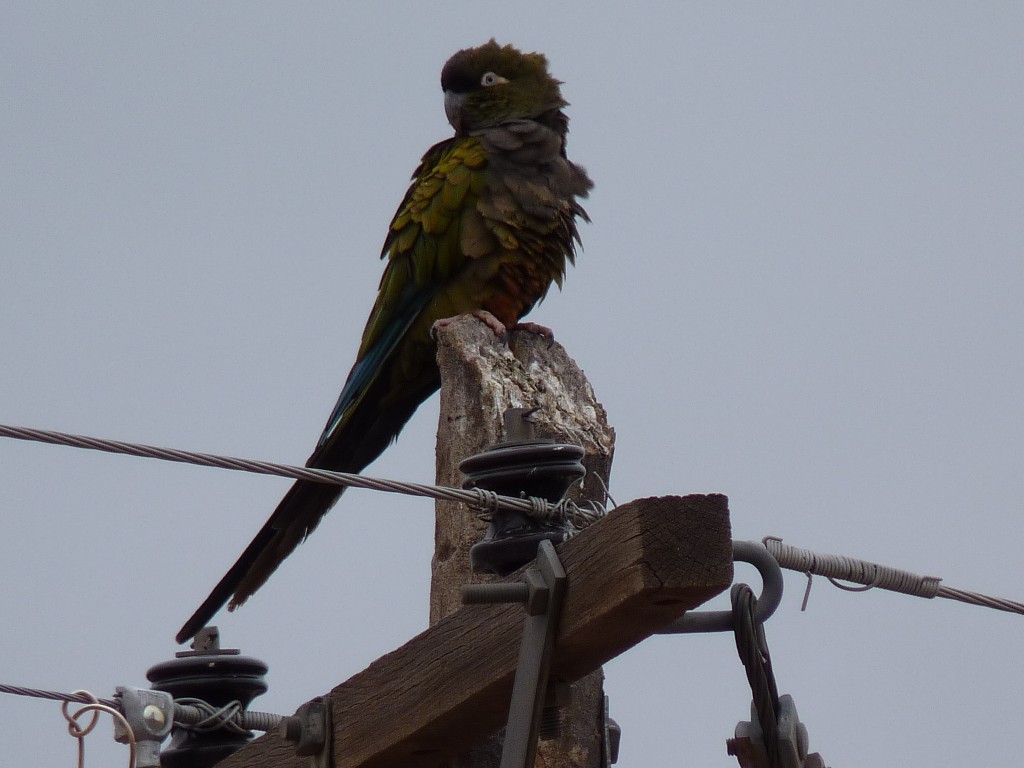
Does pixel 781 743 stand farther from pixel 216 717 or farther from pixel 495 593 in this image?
pixel 216 717

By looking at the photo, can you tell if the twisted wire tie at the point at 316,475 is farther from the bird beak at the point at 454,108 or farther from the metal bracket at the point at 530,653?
the bird beak at the point at 454,108

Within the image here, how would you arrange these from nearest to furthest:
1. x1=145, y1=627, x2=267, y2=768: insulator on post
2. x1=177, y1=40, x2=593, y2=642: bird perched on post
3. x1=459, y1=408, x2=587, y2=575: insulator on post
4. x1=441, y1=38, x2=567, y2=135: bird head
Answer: x1=459, y1=408, x2=587, y2=575: insulator on post < x1=145, y1=627, x2=267, y2=768: insulator on post < x1=177, y1=40, x2=593, y2=642: bird perched on post < x1=441, y1=38, x2=567, y2=135: bird head

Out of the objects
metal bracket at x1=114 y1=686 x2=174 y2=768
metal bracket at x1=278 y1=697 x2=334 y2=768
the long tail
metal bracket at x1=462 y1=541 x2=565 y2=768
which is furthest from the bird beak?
metal bracket at x1=462 y1=541 x2=565 y2=768

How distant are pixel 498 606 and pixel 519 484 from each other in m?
0.28

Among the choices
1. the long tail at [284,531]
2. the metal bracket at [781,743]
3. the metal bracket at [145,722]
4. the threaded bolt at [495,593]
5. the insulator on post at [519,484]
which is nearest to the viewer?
the metal bracket at [781,743]

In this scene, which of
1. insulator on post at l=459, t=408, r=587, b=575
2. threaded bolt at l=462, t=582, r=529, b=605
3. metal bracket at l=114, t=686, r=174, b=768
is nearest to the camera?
threaded bolt at l=462, t=582, r=529, b=605

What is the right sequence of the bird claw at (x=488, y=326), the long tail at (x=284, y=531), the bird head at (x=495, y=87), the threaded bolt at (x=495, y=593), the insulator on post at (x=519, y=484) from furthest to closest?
the bird head at (x=495, y=87) < the long tail at (x=284, y=531) < the bird claw at (x=488, y=326) < the insulator on post at (x=519, y=484) < the threaded bolt at (x=495, y=593)

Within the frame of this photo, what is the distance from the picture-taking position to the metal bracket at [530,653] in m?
1.53

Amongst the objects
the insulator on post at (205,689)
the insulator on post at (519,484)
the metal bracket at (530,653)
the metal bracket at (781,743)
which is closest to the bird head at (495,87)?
the insulator on post at (205,689)

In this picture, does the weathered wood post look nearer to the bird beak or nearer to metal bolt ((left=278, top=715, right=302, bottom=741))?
metal bolt ((left=278, top=715, right=302, bottom=741))

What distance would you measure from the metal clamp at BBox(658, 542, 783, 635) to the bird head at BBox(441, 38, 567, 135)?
313 cm

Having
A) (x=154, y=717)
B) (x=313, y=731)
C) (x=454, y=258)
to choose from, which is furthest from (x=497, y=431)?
(x=454, y=258)

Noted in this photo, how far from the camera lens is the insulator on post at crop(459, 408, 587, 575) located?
1.90 m

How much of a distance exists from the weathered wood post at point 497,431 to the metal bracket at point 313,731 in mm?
220
